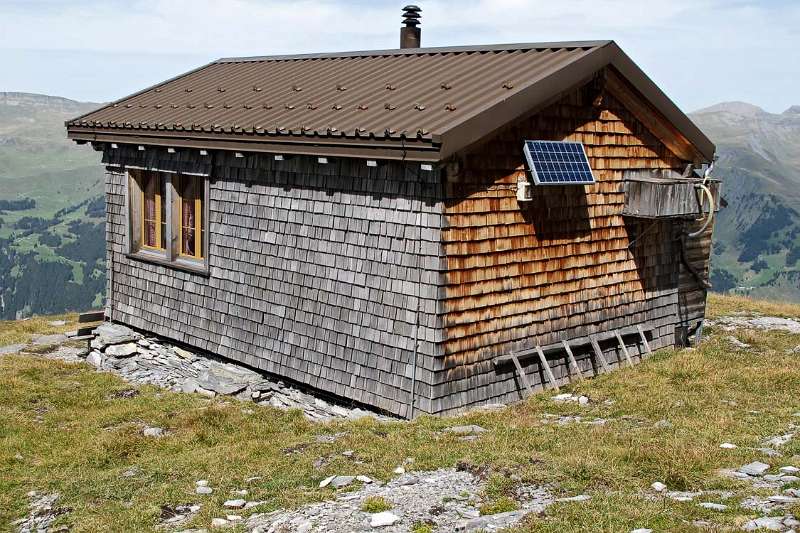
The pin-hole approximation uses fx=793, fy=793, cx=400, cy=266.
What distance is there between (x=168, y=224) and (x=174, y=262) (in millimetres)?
683

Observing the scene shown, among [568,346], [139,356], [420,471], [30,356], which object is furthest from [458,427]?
[30,356]

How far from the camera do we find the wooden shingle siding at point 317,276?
1008cm

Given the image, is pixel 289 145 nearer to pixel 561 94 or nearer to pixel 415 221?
pixel 415 221

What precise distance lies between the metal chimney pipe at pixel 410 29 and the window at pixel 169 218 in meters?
4.76

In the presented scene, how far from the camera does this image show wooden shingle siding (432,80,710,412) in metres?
10.1

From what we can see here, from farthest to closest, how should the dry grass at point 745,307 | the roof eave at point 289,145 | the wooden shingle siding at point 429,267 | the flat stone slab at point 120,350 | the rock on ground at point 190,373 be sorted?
the dry grass at point 745,307 < the flat stone slab at point 120,350 < the rock on ground at point 190,373 < the wooden shingle siding at point 429,267 < the roof eave at point 289,145

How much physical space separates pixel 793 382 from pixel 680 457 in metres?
4.91

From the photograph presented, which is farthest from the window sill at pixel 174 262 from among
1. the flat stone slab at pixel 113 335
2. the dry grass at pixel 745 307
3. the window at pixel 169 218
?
the dry grass at pixel 745 307

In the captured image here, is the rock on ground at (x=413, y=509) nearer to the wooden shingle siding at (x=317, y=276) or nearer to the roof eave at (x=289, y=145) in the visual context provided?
the wooden shingle siding at (x=317, y=276)

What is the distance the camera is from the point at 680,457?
25.2 feet

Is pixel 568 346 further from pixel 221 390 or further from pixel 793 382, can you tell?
pixel 221 390

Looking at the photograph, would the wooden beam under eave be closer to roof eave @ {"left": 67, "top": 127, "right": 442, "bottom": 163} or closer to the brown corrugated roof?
the brown corrugated roof

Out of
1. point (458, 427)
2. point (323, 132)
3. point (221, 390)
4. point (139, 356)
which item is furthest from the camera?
point (139, 356)

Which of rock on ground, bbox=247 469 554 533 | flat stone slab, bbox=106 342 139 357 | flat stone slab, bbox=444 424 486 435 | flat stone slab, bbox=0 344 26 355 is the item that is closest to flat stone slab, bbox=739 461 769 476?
rock on ground, bbox=247 469 554 533
